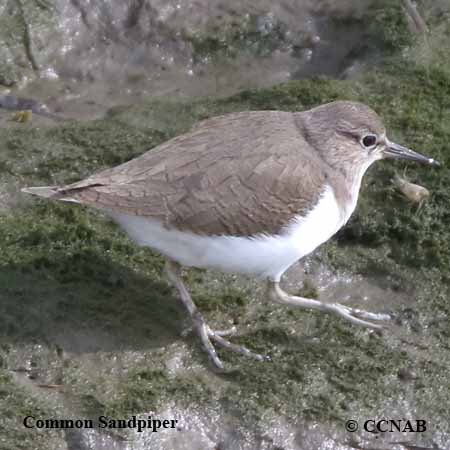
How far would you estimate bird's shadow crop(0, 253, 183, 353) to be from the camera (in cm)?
609

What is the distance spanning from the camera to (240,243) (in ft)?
19.5

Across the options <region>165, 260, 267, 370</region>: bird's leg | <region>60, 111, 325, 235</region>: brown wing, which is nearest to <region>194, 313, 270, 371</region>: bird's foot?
<region>165, 260, 267, 370</region>: bird's leg

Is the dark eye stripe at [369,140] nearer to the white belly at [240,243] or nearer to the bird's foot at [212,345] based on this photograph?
the white belly at [240,243]

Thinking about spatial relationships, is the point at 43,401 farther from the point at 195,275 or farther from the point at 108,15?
the point at 108,15

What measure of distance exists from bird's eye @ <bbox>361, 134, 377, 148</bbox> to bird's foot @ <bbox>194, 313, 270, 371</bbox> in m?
1.58

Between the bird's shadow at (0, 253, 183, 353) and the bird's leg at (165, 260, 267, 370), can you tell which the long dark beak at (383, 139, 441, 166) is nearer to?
the bird's leg at (165, 260, 267, 370)

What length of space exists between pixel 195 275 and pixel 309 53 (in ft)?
11.4

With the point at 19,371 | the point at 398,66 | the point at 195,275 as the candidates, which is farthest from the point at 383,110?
the point at 19,371

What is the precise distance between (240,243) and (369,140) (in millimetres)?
1258

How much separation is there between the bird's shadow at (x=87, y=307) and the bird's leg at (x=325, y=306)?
649 mm

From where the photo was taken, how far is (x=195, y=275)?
6844mm

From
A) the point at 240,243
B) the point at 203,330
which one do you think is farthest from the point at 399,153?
the point at 203,330

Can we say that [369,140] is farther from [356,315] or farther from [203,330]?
[203,330]

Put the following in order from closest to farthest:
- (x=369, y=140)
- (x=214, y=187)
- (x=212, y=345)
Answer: (x=214, y=187) < (x=212, y=345) < (x=369, y=140)
